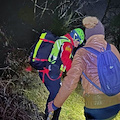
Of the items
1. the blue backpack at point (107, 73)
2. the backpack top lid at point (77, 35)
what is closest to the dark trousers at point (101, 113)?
the blue backpack at point (107, 73)

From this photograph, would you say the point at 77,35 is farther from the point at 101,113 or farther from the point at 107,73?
the point at 101,113

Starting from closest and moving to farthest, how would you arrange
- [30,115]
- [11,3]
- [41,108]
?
[30,115]
[41,108]
[11,3]

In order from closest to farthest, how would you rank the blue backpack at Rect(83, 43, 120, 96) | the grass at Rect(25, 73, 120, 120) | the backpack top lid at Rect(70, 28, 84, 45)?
the blue backpack at Rect(83, 43, 120, 96) → the backpack top lid at Rect(70, 28, 84, 45) → the grass at Rect(25, 73, 120, 120)

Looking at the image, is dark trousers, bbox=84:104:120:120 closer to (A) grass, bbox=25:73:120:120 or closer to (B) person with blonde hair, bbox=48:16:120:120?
(B) person with blonde hair, bbox=48:16:120:120

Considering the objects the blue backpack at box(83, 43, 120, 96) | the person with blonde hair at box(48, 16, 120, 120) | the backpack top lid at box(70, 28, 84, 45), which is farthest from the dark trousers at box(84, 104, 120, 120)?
the backpack top lid at box(70, 28, 84, 45)

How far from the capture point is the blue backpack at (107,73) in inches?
67.2

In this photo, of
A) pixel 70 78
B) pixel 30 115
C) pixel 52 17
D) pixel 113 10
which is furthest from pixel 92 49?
pixel 113 10

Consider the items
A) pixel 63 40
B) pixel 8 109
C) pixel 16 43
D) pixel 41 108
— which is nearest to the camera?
pixel 8 109

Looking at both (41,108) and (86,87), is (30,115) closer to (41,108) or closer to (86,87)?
(86,87)

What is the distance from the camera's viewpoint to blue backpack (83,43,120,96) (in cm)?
171

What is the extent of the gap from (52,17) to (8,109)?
396 centimetres

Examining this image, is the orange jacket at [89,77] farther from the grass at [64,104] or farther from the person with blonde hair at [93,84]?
the grass at [64,104]

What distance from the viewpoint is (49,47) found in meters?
2.77

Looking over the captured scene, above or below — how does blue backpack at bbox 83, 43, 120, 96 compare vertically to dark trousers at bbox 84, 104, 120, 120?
above
